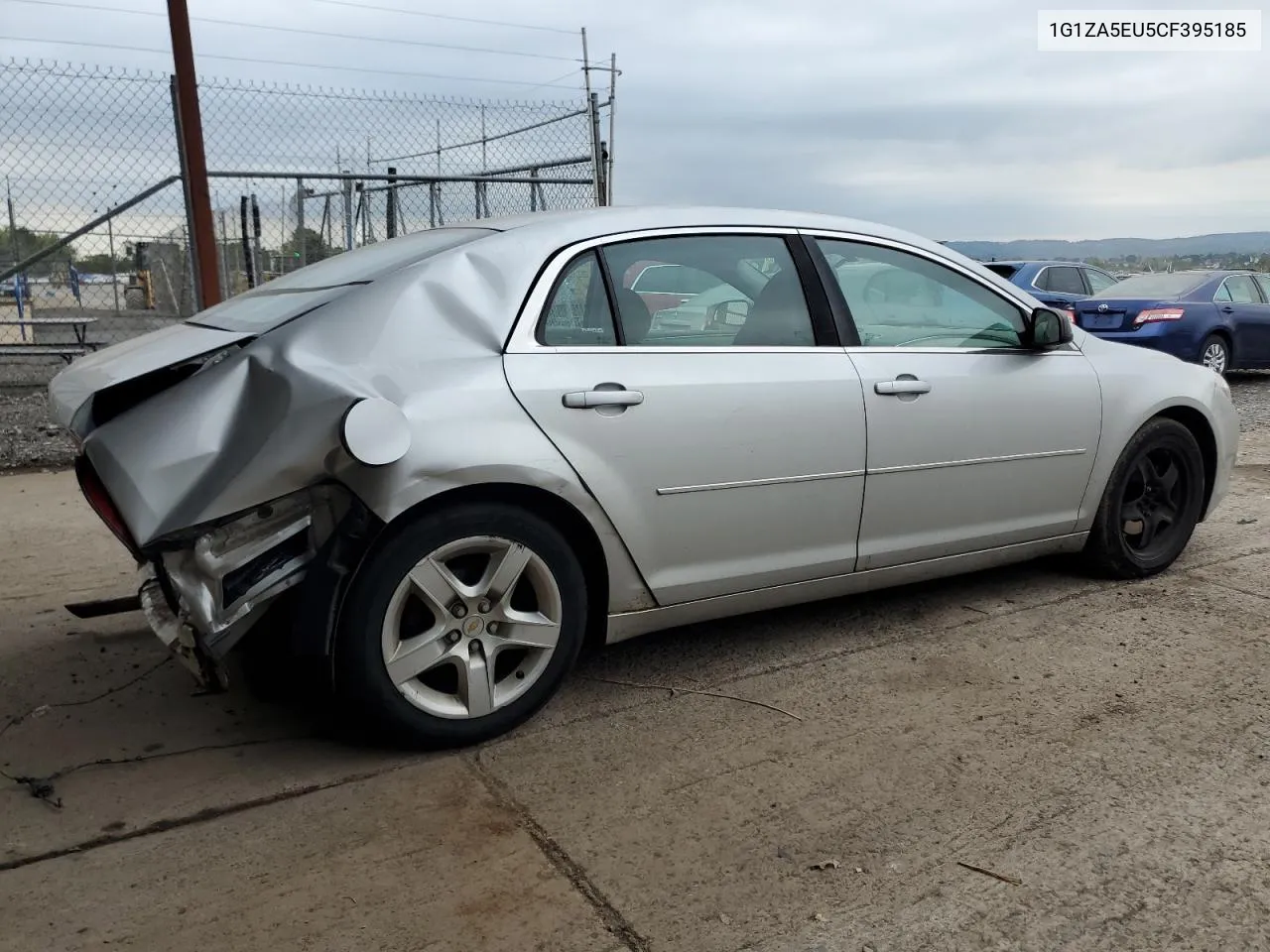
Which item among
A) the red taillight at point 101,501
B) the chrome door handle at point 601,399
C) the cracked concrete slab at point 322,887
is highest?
the chrome door handle at point 601,399

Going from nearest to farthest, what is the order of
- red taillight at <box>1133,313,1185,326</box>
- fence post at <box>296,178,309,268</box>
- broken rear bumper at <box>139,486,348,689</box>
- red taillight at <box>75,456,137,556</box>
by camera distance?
broken rear bumper at <box>139,486,348,689</box>, red taillight at <box>75,456,137,556</box>, fence post at <box>296,178,309,268</box>, red taillight at <box>1133,313,1185,326</box>

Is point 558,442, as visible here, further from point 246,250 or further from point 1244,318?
point 1244,318

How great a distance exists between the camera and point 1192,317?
41.2 feet

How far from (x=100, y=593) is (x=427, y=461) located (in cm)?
235

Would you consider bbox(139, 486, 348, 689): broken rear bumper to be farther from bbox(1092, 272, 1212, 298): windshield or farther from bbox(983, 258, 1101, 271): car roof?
bbox(983, 258, 1101, 271): car roof

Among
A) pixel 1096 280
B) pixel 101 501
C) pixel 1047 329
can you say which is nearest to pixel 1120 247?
pixel 1096 280

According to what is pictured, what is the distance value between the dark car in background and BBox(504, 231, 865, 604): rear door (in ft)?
35.9

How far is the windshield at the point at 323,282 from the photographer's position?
3.32 metres

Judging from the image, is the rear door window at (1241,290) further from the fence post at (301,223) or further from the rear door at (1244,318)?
the fence post at (301,223)

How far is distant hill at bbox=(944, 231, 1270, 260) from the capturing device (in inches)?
622

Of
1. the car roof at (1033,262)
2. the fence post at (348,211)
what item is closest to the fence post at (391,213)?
the fence post at (348,211)

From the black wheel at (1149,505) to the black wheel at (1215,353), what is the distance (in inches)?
350

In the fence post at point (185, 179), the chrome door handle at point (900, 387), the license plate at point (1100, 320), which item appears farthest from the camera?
the license plate at point (1100, 320)

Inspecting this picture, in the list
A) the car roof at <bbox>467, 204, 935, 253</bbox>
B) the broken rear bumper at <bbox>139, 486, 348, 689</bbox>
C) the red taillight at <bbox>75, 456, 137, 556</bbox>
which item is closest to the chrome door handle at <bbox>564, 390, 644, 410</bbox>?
the car roof at <bbox>467, 204, 935, 253</bbox>
